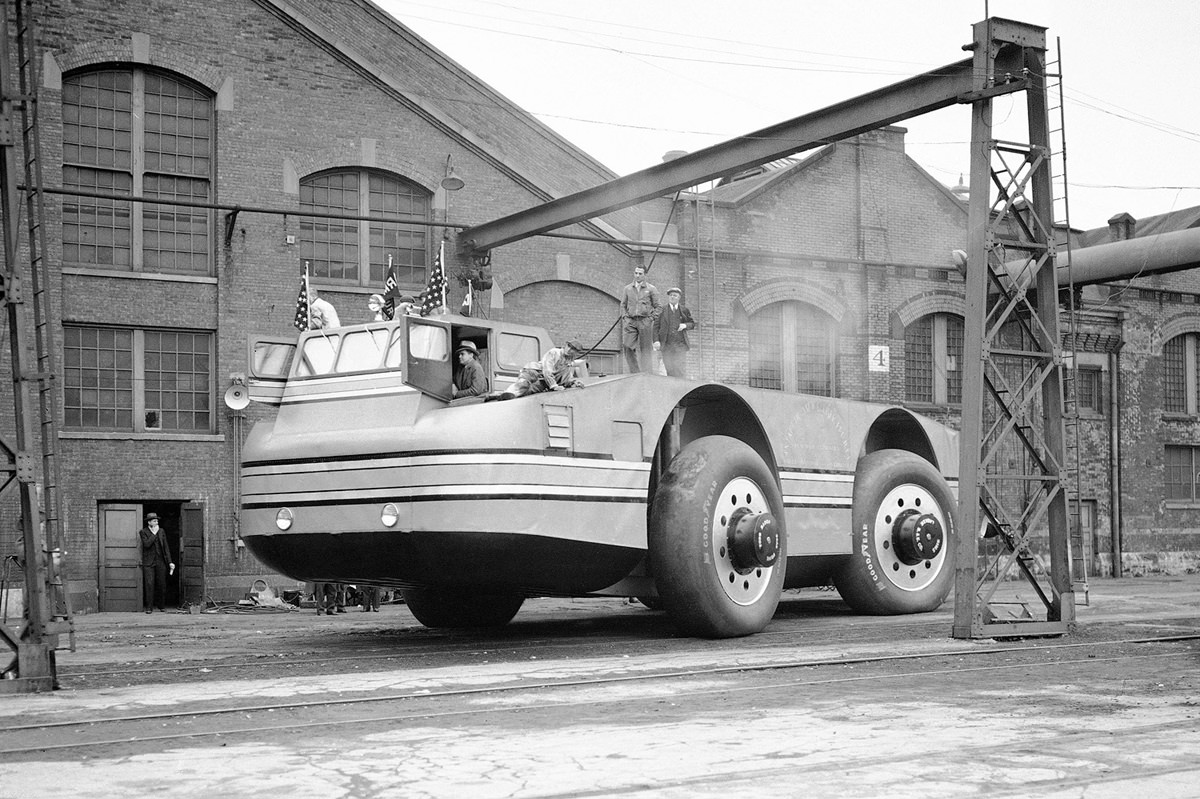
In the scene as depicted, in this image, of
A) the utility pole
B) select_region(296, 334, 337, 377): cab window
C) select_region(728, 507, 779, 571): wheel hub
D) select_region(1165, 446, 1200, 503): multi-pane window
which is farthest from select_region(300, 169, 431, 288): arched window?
select_region(1165, 446, 1200, 503): multi-pane window

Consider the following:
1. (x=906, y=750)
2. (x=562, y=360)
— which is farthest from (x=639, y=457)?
(x=906, y=750)

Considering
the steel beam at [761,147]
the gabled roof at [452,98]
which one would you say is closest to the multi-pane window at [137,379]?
the steel beam at [761,147]

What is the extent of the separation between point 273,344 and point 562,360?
115 inches

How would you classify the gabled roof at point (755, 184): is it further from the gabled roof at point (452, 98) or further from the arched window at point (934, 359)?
the arched window at point (934, 359)

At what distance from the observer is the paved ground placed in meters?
6.05

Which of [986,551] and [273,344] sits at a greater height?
[273,344]

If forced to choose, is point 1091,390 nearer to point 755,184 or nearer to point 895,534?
point 755,184

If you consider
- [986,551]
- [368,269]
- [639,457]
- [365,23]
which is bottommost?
[986,551]

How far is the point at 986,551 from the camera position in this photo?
29922 mm

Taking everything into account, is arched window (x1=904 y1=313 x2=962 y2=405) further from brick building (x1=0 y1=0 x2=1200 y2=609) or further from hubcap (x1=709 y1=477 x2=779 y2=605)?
hubcap (x1=709 y1=477 x2=779 y2=605)

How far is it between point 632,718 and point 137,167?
1863 centimetres

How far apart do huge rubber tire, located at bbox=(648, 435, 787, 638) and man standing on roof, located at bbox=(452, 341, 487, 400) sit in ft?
6.45

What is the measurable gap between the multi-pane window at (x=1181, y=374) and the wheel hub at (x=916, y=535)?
22536 mm

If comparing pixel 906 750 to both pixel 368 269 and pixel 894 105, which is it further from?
pixel 368 269
